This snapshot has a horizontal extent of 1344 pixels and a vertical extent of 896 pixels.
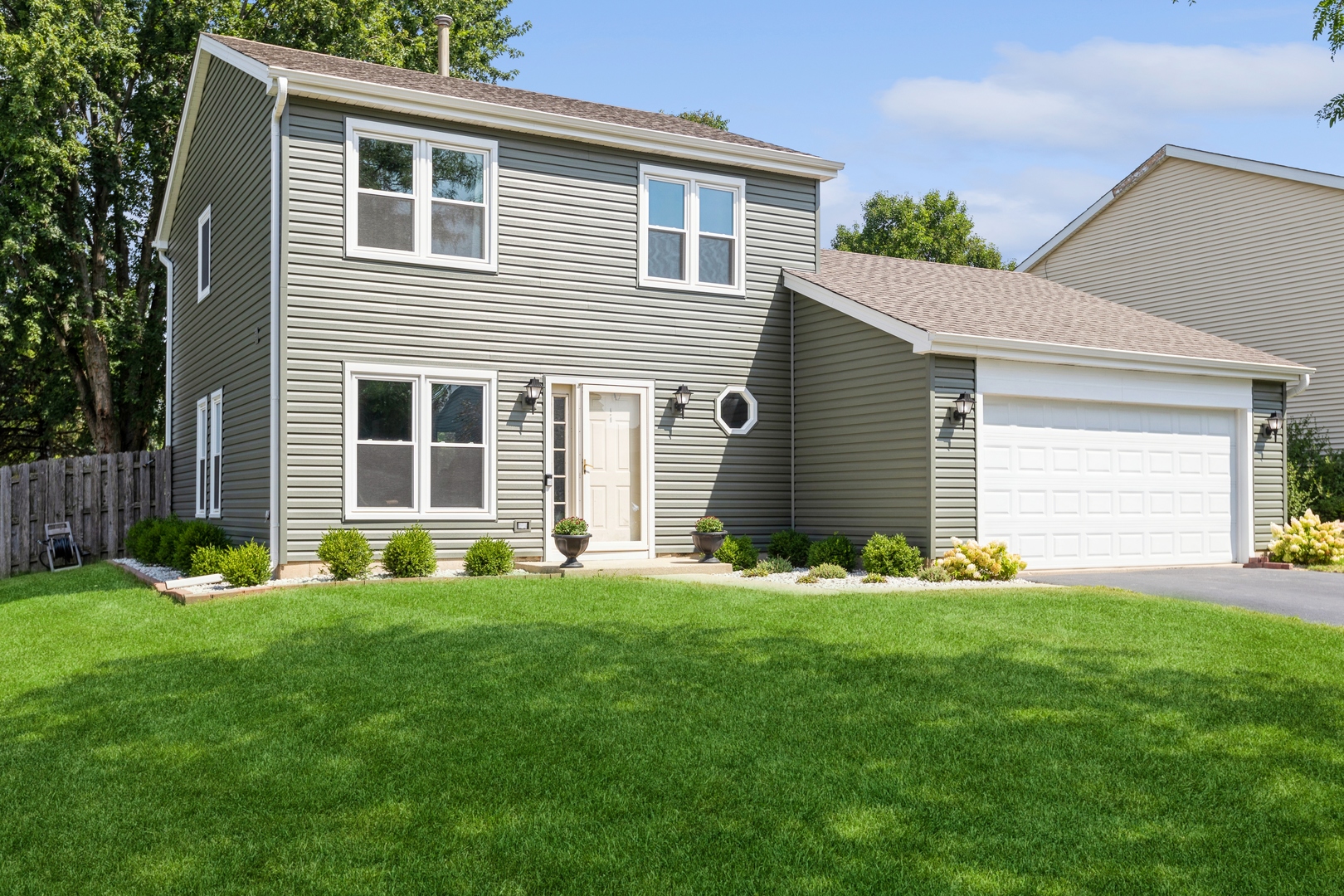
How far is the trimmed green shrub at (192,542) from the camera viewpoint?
12766 mm

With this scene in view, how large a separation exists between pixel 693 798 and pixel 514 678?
220cm

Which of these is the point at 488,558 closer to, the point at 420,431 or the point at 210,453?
the point at 420,431

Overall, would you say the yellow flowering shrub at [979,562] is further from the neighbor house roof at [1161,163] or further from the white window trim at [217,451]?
the neighbor house roof at [1161,163]

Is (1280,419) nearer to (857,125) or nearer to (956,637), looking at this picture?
(956,637)

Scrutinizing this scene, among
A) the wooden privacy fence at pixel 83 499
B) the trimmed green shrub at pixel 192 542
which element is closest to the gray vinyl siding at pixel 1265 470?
the trimmed green shrub at pixel 192 542

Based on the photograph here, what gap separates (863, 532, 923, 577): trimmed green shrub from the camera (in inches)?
474

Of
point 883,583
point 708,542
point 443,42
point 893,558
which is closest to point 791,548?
point 708,542

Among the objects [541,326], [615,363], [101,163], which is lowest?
[615,363]

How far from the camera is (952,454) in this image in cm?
1243

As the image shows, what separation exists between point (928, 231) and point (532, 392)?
2692cm

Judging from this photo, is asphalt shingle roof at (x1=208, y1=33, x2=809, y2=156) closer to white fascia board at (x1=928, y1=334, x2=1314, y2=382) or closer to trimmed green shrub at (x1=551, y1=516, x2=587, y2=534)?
white fascia board at (x1=928, y1=334, x2=1314, y2=382)

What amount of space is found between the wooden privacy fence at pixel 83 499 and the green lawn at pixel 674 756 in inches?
368

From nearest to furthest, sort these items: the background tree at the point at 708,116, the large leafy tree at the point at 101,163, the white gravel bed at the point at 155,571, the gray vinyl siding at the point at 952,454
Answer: the gray vinyl siding at the point at 952,454 → the white gravel bed at the point at 155,571 → the large leafy tree at the point at 101,163 → the background tree at the point at 708,116

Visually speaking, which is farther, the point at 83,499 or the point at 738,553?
the point at 83,499
